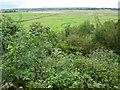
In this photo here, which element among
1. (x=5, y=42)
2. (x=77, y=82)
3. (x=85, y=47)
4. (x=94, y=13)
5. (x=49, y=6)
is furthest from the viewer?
(x=85, y=47)

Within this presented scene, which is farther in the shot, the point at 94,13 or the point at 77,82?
the point at 94,13

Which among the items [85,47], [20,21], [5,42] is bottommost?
[85,47]

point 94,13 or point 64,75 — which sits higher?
point 94,13

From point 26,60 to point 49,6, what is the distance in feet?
3.82

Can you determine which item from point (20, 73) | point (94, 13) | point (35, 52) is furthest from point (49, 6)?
point (20, 73)

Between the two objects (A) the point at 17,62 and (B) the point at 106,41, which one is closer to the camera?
(A) the point at 17,62

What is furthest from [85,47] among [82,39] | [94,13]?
[94,13]

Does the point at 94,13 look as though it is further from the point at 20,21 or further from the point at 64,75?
the point at 64,75

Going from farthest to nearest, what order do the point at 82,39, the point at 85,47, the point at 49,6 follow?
the point at 82,39 → the point at 85,47 → the point at 49,6

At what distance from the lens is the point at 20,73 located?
2.09m

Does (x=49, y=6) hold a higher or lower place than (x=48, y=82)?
higher

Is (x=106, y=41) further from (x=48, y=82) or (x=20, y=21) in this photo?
(x=48, y=82)

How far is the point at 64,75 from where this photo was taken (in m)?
2.07

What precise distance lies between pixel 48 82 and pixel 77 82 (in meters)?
0.25
